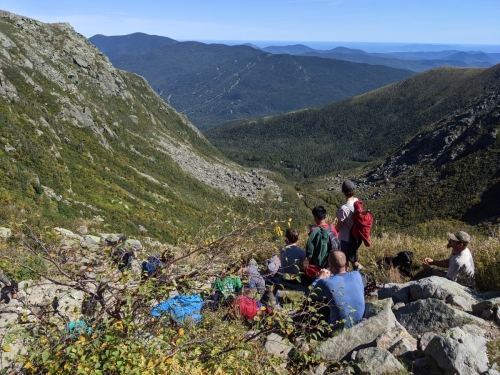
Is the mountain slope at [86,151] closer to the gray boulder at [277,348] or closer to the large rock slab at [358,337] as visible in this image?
the gray boulder at [277,348]

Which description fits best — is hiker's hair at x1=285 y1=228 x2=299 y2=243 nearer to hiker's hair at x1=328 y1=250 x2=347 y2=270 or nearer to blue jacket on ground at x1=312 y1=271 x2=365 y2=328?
hiker's hair at x1=328 y1=250 x2=347 y2=270

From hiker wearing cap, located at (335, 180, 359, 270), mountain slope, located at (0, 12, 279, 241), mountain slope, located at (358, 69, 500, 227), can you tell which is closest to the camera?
hiker wearing cap, located at (335, 180, 359, 270)

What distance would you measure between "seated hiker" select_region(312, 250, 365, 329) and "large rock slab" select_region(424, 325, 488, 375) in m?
1.39

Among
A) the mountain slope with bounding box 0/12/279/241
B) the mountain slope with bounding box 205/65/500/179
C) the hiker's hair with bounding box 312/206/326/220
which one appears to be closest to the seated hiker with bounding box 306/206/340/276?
the hiker's hair with bounding box 312/206/326/220

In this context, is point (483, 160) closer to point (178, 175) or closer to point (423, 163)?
point (423, 163)

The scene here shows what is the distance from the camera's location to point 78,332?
3770 mm

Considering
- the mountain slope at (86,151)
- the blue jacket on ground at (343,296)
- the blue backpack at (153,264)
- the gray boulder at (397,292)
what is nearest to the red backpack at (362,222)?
the gray boulder at (397,292)

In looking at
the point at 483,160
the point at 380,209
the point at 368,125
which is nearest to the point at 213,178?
the point at 380,209

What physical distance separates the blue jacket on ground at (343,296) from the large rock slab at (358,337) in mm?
266

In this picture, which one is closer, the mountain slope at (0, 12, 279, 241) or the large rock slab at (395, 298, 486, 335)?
the large rock slab at (395, 298, 486, 335)

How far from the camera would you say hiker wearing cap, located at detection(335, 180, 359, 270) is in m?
7.54

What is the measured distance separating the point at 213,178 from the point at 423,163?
52.7 metres

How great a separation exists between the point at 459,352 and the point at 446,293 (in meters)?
2.21

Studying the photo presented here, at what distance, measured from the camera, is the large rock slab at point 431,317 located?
15.5ft
